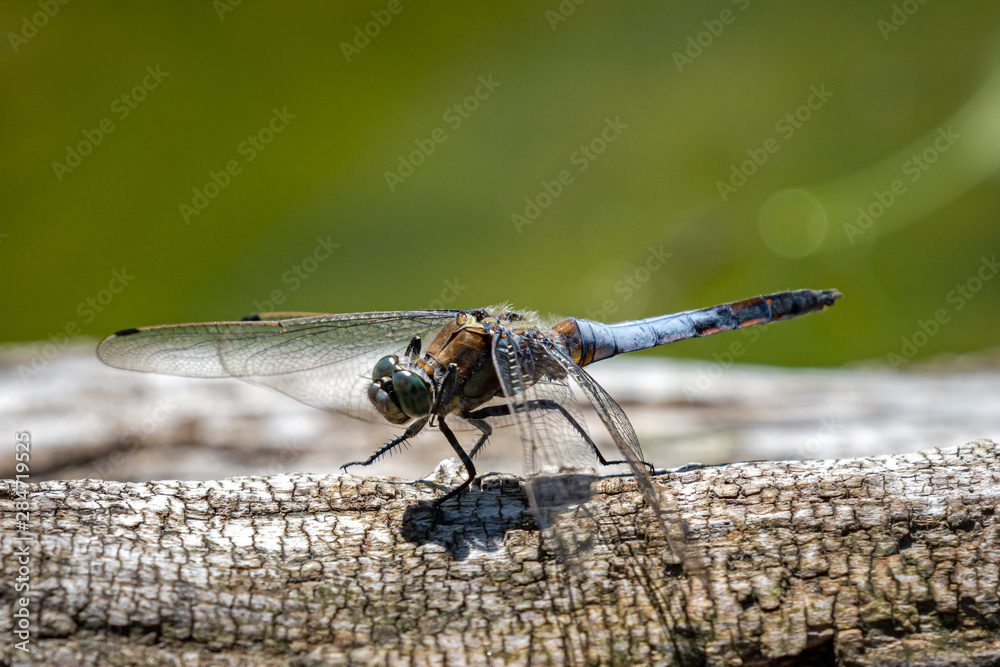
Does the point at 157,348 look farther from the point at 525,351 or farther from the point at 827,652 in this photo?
the point at 827,652

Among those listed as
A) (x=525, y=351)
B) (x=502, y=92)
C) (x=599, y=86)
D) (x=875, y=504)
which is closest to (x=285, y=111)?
(x=502, y=92)

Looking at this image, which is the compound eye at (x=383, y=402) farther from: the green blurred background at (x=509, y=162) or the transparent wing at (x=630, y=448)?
the green blurred background at (x=509, y=162)

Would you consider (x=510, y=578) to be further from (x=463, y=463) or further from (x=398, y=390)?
(x=398, y=390)

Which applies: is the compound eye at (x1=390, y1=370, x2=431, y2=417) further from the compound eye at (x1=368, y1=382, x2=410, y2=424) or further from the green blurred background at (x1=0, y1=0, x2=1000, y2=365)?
the green blurred background at (x1=0, y1=0, x2=1000, y2=365)

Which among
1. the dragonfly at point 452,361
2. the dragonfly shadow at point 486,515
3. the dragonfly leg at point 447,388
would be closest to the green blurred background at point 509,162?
the dragonfly at point 452,361

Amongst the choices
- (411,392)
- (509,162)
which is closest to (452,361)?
(411,392)

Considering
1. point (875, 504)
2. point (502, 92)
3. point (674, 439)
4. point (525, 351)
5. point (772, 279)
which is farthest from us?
point (502, 92)

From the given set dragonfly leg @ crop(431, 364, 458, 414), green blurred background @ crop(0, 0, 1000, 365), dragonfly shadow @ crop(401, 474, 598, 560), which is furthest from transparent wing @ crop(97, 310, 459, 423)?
green blurred background @ crop(0, 0, 1000, 365)
